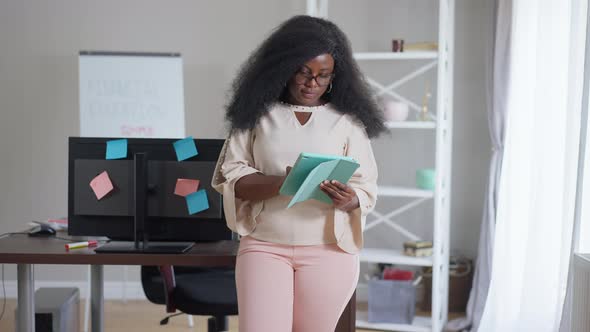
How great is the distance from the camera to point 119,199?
229cm

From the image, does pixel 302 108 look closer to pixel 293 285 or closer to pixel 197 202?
pixel 293 285

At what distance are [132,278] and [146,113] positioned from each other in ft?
3.52

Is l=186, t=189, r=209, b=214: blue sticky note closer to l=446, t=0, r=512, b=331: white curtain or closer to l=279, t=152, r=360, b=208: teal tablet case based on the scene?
l=279, t=152, r=360, b=208: teal tablet case

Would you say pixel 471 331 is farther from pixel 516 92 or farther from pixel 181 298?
pixel 181 298

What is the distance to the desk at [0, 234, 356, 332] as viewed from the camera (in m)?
2.18

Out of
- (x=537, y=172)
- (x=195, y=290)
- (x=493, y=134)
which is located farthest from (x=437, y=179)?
(x=195, y=290)

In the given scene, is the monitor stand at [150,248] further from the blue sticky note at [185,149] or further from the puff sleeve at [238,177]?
the puff sleeve at [238,177]

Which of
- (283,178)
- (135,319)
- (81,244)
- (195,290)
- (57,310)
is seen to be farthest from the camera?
(135,319)

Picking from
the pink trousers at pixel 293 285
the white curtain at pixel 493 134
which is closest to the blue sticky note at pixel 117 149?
the pink trousers at pixel 293 285

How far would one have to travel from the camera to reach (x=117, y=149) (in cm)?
229

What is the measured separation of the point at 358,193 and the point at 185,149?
68 cm

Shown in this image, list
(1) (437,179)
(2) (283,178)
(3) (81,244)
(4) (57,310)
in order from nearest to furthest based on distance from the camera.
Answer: (2) (283,178) → (3) (81,244) → (4) (57,310) → (1) (437,179)

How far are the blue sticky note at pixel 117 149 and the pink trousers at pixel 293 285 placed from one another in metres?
0.67

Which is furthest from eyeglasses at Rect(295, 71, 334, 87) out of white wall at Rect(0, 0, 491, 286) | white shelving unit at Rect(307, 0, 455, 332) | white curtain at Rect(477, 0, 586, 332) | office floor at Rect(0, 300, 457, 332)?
white wall at Rect(0, 0, 491, 286)
